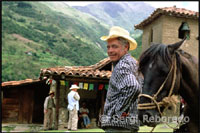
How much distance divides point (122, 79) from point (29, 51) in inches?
2092

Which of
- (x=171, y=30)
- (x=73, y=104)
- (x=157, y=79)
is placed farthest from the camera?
(x=171, y=30)

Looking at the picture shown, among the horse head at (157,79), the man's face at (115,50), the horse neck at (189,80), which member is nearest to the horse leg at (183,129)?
the horse neck at (189,80)

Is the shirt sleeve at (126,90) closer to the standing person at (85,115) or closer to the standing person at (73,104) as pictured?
the standing person at (73,104)

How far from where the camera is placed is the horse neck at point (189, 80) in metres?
2.81

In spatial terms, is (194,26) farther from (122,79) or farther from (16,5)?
(16,5)

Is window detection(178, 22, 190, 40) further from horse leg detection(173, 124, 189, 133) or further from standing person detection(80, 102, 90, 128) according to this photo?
horse leg detection(173, 124, 189, 133)

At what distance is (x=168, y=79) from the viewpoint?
2594 mm

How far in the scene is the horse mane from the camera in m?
2.62

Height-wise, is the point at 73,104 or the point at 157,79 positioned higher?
the point at 157,79

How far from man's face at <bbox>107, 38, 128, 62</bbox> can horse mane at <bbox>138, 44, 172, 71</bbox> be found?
9.1 inches

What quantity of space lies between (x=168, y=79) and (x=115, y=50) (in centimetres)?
65

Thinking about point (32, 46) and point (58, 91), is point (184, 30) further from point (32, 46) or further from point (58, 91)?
point (32, 46)

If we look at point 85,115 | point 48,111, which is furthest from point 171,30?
point 48,111

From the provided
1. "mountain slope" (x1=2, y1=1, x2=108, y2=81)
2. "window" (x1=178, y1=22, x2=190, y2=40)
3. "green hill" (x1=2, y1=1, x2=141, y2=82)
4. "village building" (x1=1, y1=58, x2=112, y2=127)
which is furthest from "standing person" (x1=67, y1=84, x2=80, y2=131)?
"mountain slope" (x1=2, y1=1, x2=108, y2=81)
